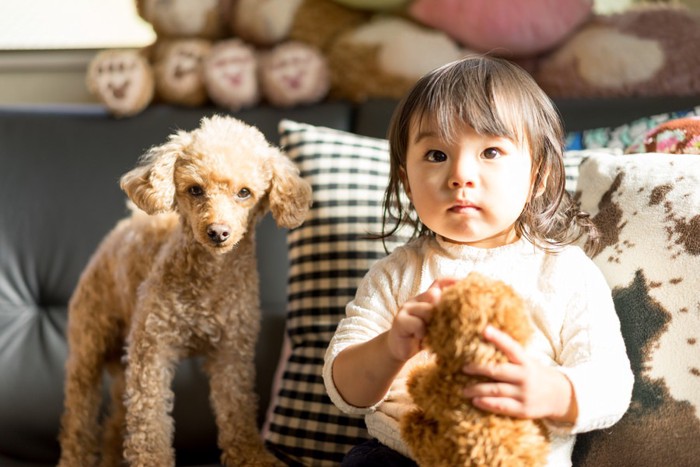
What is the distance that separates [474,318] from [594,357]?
22 centimetres

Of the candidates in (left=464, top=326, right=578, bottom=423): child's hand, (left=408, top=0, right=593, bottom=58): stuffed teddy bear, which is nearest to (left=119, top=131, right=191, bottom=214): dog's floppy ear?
(left=464, top=326, right=578, bottom=423): child's hand

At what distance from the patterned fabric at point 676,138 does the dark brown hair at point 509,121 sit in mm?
164

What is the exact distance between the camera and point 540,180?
91cm

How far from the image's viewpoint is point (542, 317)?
833 mm

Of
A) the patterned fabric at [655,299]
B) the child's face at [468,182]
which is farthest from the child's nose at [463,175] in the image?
the patterned fabric at [655,299]

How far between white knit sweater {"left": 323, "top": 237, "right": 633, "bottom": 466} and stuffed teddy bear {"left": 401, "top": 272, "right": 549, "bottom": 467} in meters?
0.11

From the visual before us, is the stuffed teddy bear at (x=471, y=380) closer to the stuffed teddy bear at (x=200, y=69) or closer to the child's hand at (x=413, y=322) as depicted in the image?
the child's hand at (x=413, y=322)

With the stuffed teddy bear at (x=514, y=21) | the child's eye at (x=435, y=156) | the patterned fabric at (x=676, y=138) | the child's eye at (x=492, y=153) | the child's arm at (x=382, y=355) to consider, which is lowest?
the child's arm at (x=382, y=355)

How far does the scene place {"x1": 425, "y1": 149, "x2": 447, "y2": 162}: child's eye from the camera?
2.80 ft

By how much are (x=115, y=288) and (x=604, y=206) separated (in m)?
0.76

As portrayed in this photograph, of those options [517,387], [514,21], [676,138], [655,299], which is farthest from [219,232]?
[514,21]

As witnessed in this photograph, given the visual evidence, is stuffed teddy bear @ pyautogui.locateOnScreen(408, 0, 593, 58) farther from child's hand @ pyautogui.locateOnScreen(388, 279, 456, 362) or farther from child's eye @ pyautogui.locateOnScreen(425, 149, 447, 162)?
child's hand @ pyautogui.locateOnScreen(388, 279, 456, 362)

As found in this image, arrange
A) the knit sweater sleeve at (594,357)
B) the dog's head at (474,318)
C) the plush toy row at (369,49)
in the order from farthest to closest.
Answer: the plush toy row at (369,49), the knit sweater sleeve at (594,357), the dog's head at (474,318)

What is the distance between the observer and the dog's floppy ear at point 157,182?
36.5 inches
